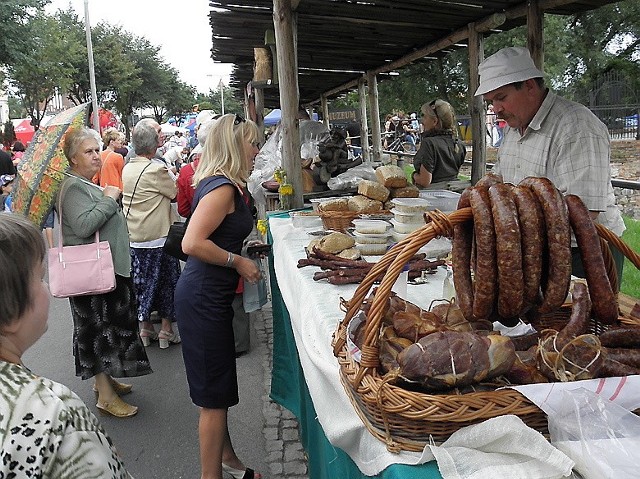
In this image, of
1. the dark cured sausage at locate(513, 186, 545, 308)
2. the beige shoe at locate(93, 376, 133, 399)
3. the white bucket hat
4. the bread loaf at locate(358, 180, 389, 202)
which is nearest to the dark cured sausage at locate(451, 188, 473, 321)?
the dark cured sausage at locate(513, 186, 545, 308)

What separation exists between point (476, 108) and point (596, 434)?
5611 mm

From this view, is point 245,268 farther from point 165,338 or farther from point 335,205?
point 165,338

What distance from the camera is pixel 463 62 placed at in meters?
14.0

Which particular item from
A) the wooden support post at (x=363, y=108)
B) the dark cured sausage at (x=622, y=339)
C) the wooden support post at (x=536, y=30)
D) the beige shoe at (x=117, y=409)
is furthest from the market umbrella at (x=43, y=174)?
the wooden support post at (x=363, y=108)

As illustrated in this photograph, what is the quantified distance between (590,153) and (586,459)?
2284 mm

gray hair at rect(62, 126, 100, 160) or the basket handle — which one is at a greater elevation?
gray hair at rect(62, 126, 100, 160)

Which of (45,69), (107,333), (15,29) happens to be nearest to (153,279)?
(107,333)

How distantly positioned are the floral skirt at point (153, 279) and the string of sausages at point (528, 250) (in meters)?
4.66

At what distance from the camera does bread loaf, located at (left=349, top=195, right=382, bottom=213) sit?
4.02m

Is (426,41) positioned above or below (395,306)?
above

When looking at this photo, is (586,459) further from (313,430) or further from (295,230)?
(295,230)

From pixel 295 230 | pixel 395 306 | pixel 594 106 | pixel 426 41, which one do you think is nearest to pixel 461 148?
pixel 426 41

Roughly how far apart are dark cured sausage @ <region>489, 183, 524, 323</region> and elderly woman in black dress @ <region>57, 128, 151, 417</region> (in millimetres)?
3162

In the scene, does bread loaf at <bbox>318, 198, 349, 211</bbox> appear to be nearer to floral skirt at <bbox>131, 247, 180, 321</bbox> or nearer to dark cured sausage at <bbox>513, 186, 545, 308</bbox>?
floral skirt at <bbox>131, 247, 180, 321</bbox>
